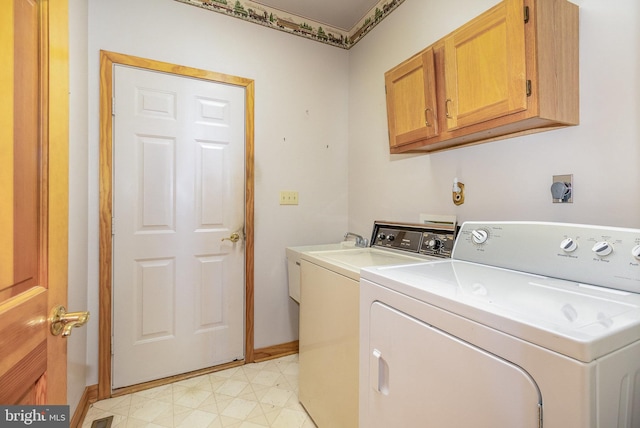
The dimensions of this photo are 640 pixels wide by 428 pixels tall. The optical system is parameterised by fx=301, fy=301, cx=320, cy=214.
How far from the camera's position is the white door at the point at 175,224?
1.89 metres

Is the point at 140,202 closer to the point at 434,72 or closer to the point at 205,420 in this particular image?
the point at 205,420

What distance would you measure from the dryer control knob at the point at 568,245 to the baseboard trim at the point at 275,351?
2003mm

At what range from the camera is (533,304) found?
2.26 feet

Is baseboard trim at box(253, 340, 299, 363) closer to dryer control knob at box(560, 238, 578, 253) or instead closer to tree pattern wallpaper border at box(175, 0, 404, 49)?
dryer control knob at box(560, 238, 578, 253)

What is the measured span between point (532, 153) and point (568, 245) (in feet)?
1.79

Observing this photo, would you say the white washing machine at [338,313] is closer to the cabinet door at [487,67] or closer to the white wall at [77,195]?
the cabinet door at [487,67]

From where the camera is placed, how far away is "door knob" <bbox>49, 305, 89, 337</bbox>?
0.66m

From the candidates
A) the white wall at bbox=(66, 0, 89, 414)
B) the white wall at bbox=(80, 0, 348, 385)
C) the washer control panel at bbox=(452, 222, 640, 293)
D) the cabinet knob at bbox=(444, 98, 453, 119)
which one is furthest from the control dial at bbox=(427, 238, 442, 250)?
the white wall at bbox=(66, 0, 89, 414)

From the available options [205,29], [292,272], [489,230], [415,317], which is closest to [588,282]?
[489,230]

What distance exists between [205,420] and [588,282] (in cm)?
186

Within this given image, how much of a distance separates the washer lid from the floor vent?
1.69m

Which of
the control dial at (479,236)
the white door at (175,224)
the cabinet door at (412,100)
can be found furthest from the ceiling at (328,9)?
the control dial at (479,236)

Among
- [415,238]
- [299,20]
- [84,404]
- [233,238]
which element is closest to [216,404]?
[84,404]

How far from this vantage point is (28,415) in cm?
55
